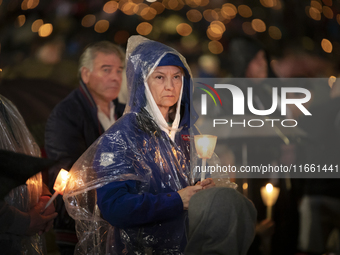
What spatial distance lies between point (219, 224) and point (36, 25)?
5.77ft

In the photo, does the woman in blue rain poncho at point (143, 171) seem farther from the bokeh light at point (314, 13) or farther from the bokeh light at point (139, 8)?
the bokeh light at point (314, 13)

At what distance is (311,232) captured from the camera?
2002 mm

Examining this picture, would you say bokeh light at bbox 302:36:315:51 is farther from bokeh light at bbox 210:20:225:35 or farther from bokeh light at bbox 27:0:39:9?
bokeh light at bbox 27:0:39:9

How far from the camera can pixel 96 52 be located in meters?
2.11

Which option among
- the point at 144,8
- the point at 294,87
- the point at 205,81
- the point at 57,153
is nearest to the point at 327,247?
the point at 294,87

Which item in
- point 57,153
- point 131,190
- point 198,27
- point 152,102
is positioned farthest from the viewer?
point 198,27

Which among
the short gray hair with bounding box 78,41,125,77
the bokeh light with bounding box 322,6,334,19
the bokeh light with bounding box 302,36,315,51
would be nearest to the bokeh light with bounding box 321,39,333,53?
the bokeh light with bounding box 302,36,315,51

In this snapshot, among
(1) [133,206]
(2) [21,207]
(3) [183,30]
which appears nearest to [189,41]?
(3) [183,30]

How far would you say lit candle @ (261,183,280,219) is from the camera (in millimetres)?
2016

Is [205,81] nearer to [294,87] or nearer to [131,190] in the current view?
[294,87]

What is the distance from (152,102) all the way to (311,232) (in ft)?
4.30

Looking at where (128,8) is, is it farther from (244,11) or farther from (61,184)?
(61,184)

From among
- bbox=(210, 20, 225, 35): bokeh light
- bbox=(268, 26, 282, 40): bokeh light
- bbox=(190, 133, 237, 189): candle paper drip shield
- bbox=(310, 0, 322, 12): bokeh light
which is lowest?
bbox=(190, 133, 237, 189): candle paper drip shield

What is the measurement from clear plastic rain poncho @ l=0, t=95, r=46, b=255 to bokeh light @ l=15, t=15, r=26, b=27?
0.68m
